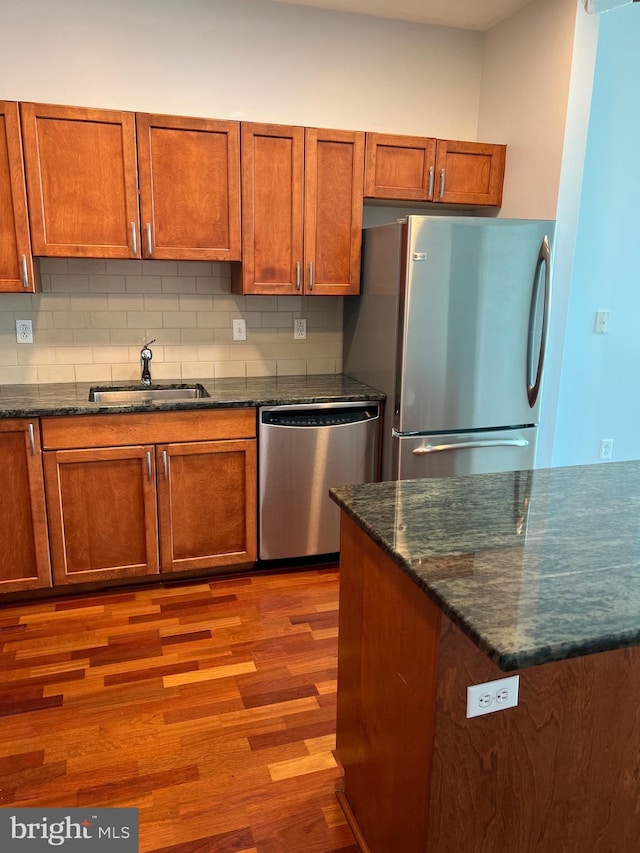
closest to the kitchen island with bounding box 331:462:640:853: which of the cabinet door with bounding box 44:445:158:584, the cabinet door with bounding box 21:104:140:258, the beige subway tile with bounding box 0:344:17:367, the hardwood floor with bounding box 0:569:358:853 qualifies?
the hardwood floor with bounding box 0:569:358:853

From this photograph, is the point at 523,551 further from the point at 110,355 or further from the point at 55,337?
the point at 55,337

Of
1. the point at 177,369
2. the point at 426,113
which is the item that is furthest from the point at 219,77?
the point at 177,369

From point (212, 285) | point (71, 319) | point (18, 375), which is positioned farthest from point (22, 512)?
point (212, 285)

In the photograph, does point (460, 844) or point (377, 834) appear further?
point (377, 834)

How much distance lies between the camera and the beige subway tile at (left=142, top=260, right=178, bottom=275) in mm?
A: 3227

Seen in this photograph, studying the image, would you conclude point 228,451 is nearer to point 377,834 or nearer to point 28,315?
point 28,315

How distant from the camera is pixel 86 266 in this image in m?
3.13

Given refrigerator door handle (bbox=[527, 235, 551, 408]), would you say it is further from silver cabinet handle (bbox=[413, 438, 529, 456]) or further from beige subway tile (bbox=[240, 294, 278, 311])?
beige subway tile (bbox=[240, 294, 278, 311])

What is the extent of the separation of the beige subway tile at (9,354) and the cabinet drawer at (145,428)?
2.17 ft

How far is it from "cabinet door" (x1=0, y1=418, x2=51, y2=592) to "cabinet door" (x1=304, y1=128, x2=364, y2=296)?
4.88ft

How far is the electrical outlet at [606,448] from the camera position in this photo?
379 cm

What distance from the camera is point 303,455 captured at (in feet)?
9.94

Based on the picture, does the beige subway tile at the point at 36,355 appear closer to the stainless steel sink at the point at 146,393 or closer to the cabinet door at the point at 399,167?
the stainless steel sink at the point at 146,393

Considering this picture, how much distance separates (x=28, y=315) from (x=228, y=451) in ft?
4.02
